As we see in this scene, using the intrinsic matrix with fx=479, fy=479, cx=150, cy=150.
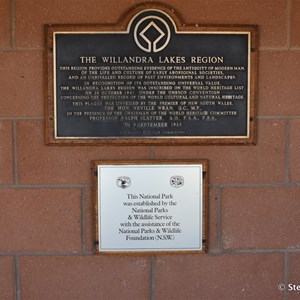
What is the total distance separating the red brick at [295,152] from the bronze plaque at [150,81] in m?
0.23

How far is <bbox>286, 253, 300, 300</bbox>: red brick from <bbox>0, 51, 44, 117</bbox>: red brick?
1.64 meters

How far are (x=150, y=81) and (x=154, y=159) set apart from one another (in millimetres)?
431

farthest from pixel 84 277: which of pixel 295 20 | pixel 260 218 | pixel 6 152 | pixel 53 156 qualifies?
pixel 295 20

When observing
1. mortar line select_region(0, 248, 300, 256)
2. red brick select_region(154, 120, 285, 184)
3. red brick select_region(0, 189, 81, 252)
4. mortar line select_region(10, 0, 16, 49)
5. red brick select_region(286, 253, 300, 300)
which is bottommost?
red brick select_region(286, 253, 300, 300)

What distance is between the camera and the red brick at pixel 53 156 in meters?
2.66

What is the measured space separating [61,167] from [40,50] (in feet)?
2.14

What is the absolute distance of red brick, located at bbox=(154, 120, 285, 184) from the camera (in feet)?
8.79

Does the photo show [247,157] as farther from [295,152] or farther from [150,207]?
[150,207]

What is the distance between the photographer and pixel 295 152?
8.85 ft

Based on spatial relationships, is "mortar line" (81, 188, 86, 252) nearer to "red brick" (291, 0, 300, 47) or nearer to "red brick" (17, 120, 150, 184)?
"red brick" (17, 120, 150, 184)

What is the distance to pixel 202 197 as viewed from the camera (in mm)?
2686

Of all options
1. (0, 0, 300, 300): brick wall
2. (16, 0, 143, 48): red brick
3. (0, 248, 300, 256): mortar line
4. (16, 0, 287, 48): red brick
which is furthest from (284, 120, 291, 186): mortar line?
(16, 0, 143, 48): red brick

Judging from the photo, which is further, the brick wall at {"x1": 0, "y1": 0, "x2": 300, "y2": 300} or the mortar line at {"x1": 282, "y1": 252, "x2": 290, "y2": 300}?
the mortar line at {"x1": 282, "y1": 252, "x2": 290, "y2": 300}

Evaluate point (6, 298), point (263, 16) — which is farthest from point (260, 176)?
point (6, 298)
